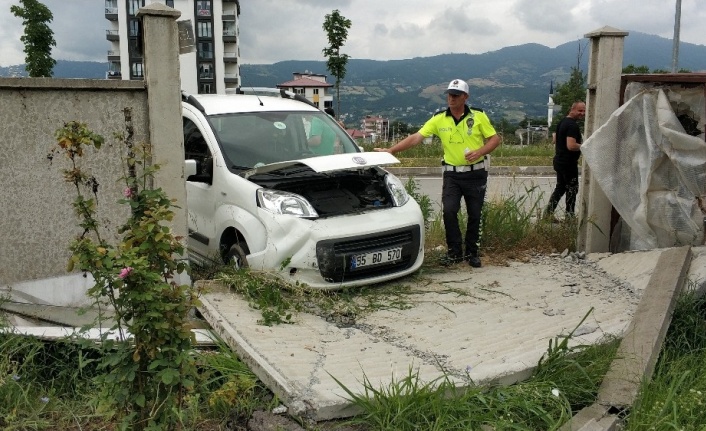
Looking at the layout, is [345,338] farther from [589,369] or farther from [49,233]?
[49,233]

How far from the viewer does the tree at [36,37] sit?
115 feet

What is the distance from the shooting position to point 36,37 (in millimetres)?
35875

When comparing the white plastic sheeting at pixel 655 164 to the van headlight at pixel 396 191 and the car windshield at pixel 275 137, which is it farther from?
the car windshield at pixel 275 137

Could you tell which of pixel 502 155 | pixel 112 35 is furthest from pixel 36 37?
pixel 112 35

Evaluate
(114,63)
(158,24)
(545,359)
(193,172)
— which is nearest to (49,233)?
(193,172)

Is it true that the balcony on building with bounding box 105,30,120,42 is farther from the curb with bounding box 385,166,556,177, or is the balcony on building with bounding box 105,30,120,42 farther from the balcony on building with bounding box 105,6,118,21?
the curb with bounding box 385,166,556,177

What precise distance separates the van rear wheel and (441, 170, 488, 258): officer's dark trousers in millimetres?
2212

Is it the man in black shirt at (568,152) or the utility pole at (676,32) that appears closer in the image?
the man in black shirt at (568,152)

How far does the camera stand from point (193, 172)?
6043 millimetres

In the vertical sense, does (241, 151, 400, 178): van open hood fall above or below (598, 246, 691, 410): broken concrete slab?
above

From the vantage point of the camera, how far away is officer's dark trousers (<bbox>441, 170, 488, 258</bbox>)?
6996mm

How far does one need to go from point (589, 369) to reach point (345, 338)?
1.73 metres

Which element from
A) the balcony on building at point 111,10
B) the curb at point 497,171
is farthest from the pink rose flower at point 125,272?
the balcony on building at point 111,10

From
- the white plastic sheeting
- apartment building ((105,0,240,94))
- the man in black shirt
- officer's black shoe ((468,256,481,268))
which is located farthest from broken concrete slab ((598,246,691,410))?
apartment building ((105,0,240,94))
